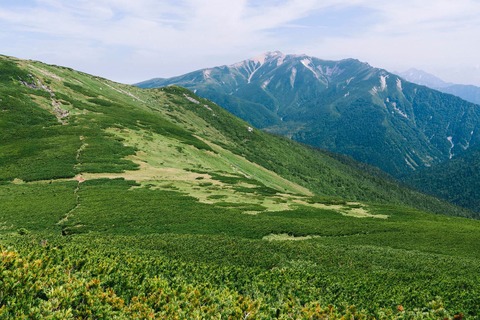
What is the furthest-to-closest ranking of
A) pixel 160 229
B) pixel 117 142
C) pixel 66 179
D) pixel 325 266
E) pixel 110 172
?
pixel 117 142 → pixel 110 172 → pixel 66 179 → pixel 160 229 → pixel 325 266

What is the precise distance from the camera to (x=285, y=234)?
5319 centimetres

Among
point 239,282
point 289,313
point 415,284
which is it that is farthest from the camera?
point 415,284

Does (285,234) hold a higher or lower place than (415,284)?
lower

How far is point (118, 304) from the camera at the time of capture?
15875mm

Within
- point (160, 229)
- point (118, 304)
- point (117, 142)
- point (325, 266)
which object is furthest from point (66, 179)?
point (118, 304)

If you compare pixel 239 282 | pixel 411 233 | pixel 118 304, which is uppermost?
pixel 118 304

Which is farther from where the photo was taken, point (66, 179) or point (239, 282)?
point (66, 179)

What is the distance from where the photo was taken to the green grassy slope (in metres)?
17.5

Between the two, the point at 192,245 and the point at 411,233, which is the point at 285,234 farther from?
the point at 411,233

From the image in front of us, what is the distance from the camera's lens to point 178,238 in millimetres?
43906

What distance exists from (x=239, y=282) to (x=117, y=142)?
87747 mm

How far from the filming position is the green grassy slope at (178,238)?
1748cm

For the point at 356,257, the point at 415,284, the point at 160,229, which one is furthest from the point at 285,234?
the point at 415,284

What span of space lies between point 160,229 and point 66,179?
122ft
